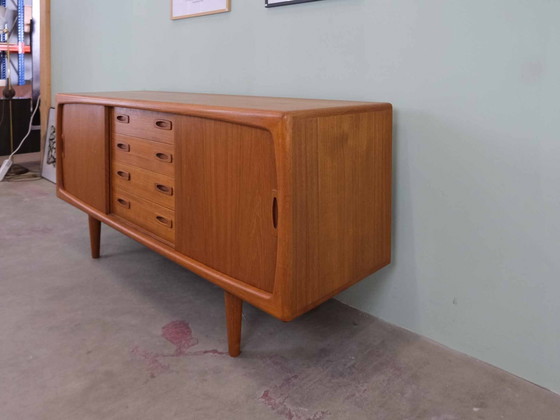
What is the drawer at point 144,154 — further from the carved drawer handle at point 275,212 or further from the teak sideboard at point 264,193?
the carved drawer handle at point 275,212

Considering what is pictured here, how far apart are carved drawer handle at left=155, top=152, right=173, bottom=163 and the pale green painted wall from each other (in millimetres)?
517

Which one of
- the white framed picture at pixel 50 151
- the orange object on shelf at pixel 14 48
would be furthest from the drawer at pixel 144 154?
the orange object on shelf at pixel 14 48

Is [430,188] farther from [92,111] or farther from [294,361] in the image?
[92,111]

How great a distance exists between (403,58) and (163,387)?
45.0 inches

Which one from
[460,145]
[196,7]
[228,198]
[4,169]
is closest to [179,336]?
[228,198]

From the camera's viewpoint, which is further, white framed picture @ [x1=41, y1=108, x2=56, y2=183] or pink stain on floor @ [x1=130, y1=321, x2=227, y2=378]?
white framed picture @ [x1=41, y1=108, x2=56, y2=183]

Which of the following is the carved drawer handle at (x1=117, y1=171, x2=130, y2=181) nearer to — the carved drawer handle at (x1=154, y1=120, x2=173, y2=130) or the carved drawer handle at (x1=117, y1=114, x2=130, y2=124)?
the carved drawer handle at (x1=117, y1=114, x2=130, y2=124)

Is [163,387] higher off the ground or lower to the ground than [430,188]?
lower

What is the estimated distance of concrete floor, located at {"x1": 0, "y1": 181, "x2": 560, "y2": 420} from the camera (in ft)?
4.06

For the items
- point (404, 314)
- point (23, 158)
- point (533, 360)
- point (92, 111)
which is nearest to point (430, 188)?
point (404, 314)

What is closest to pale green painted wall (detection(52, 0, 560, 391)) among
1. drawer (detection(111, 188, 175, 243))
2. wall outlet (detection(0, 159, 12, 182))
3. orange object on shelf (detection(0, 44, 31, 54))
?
drawer (detection(111, 188, 175, 243))

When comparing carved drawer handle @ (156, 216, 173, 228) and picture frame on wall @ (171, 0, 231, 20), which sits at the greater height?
picture frame on wall @ (171, 0, 231, 20)

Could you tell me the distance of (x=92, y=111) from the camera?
76.1 inches

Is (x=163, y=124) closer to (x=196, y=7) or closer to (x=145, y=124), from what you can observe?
(x=145, y=124)
